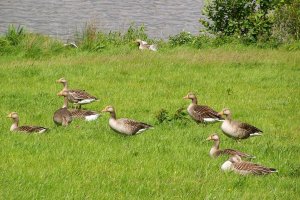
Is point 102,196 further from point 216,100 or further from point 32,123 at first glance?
point 216,100

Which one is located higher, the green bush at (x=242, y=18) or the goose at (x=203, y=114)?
the goose at (x=203, y=114)

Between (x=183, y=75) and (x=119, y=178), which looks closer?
(x=119, y=178)

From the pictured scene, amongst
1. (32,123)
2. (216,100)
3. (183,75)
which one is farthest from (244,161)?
(183,75)

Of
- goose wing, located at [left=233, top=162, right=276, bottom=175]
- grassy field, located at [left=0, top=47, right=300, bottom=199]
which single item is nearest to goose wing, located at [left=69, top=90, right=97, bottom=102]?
grassy field, located at [left=0, top=47, right=300, bottom=199]

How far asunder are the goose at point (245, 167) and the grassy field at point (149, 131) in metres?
0.14

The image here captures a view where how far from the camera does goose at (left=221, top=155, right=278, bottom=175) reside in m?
11.8

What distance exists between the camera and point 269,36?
33312 millimetres

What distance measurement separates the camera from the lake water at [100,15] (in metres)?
42.9

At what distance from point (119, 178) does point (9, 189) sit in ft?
6.92

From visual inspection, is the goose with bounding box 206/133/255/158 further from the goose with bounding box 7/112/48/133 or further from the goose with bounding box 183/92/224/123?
the goose with bounding box 7/112/48/133

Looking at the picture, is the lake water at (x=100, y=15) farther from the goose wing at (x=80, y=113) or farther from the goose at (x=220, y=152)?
the goose at (x=220, y=152)

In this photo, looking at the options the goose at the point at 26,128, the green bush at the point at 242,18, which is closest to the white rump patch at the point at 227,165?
the goose at the point at 26,128

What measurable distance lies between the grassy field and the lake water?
43.9 feet

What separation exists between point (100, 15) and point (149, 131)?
3487 centimetres
